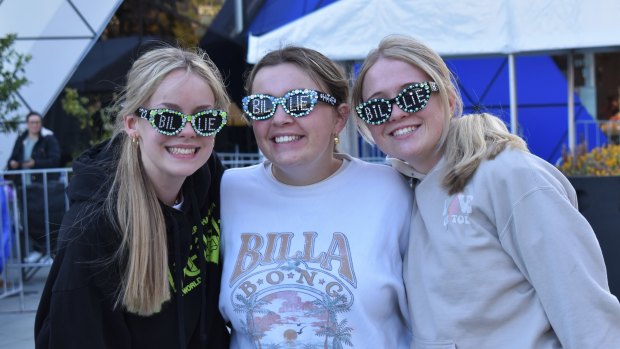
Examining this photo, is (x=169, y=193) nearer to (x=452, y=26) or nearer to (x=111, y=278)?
(x=111, y=278)

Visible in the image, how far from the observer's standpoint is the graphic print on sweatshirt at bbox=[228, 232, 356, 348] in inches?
89.7

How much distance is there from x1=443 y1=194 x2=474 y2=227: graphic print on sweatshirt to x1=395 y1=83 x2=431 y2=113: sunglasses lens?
0.36 metres

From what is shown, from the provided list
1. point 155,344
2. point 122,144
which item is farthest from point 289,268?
point 122,144

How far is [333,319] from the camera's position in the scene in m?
2.28

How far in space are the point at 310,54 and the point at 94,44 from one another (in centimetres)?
1109

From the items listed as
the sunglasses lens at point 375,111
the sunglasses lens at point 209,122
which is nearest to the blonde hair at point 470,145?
the sunglasses lens at point 375,111

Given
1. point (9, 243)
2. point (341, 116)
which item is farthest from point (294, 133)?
point (9, 243)

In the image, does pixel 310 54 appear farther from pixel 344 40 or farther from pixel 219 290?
pixel 344 40

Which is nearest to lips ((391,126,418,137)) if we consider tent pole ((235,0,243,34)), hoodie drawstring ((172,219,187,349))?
hoodie drawstring ((172,219,187,349))

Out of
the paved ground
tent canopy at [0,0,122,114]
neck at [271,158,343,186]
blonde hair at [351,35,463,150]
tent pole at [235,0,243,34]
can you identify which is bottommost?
the paved ground

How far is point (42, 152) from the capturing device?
914 cm

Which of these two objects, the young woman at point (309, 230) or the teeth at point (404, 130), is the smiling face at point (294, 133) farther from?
the teeth at point (404, 130)

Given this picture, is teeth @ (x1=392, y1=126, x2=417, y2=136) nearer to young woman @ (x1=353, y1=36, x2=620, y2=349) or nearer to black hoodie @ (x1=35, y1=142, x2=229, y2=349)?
young woman @ (x1=353, y1=36, x2=620, y2=349)

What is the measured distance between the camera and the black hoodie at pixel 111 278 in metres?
2.09
